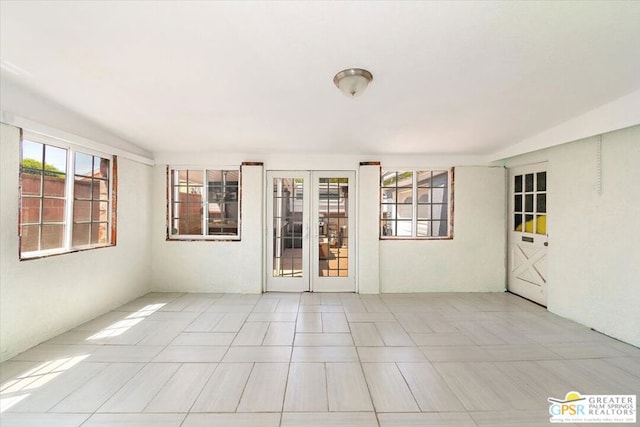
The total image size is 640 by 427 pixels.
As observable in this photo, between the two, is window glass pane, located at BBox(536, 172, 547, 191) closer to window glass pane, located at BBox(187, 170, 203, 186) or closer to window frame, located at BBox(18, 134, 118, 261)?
window glass pane, located at BBox(187, 170, 203, 186)

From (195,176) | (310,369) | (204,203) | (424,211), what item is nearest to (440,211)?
(424,211)

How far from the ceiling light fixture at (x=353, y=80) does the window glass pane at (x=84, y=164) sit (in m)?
3.39

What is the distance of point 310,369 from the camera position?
8.30 ft

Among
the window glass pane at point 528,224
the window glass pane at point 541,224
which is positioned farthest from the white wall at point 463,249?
the window glass pane at point 541,224

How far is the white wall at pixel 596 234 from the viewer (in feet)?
9.99

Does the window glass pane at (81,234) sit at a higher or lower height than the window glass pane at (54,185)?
lower

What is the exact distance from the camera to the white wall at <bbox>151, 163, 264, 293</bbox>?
482 centimetres

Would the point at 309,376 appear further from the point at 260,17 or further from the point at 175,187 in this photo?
the point at 175,187

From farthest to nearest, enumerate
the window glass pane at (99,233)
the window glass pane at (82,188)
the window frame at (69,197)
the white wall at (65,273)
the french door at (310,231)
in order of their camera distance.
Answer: the french door at (310,231) → the window glass pane at (99,233) → the window glass pane at (82,188) → the window frame at (69,197) → the white wall at (65,273)

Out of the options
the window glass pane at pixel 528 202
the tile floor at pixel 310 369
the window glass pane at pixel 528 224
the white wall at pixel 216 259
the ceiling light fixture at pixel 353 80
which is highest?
the ceiling light fixture at pixel 353 80

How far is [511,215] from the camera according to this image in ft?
16.3

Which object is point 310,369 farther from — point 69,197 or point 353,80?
point 69,197

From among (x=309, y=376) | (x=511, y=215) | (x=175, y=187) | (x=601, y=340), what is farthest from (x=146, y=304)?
(x=511, y=215)

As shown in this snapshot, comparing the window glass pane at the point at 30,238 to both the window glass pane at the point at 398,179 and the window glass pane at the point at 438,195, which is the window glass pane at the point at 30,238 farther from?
the window glass pane at the point at 438,195
